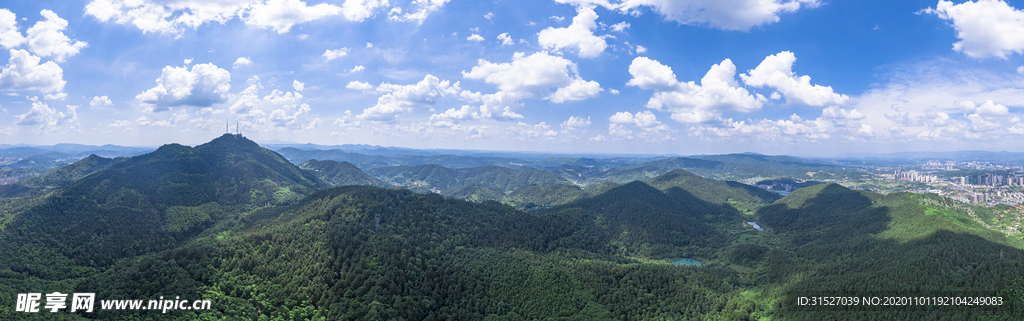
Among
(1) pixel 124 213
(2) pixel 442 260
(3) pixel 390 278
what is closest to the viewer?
(3) pixel 390 278

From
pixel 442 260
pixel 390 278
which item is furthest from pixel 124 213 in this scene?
pixel 442 260

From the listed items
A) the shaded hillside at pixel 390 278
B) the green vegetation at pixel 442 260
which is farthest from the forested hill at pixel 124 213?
the shaded hillside at pixel 390 278

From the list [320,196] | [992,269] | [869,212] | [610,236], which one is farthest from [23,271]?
[869,212]

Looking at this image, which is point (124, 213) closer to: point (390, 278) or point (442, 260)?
point (390, 278)

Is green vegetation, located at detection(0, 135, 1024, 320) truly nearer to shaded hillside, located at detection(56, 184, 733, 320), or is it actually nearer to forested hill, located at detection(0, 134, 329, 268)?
shaded hillside, located at detection(56, 184, 733, 320)

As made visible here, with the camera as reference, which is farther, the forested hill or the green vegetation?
the forested hill

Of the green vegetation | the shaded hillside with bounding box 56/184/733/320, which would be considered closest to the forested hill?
the green vegetation

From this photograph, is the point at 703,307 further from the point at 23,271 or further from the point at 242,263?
the point at 23,271

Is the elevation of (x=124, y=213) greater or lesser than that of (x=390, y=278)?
greater
